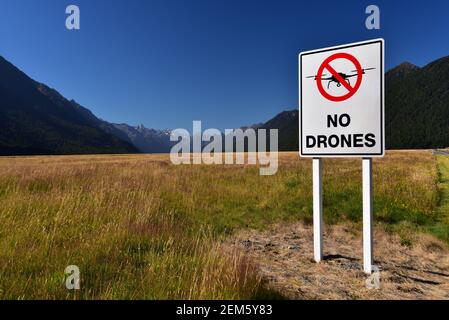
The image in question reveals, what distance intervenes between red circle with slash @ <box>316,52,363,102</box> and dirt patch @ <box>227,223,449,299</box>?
9.54 ft

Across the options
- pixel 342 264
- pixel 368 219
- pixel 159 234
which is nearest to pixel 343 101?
pixel 368 219

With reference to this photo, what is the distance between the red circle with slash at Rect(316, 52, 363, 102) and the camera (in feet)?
15.5

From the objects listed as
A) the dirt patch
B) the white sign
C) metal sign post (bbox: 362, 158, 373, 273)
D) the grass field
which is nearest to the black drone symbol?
the white sign

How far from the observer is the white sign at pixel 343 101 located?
15.0 ft

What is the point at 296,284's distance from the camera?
13.6 ft

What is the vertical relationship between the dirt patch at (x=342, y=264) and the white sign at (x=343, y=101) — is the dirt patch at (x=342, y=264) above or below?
below

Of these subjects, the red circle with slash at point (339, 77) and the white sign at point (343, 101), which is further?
the red circle with slash at point (339, 77)

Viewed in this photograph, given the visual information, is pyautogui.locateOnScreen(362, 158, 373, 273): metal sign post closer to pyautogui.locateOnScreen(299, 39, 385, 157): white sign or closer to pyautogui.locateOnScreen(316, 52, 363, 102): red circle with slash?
pyautogui.locateOnScreen(299, 39, 385, 157): white sign

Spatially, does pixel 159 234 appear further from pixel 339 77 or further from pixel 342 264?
pixel 339 77

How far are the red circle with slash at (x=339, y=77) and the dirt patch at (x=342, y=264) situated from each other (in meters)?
2.91

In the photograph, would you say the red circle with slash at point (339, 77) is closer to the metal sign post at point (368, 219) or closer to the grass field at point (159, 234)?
the metal sign post at point (368, 219)

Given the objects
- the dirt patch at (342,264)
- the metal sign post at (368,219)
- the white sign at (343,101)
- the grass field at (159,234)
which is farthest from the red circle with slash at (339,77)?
the grass field at (159,234)
